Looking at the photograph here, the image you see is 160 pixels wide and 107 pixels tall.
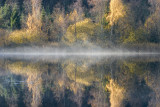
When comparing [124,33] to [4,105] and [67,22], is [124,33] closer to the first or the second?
[67,22]

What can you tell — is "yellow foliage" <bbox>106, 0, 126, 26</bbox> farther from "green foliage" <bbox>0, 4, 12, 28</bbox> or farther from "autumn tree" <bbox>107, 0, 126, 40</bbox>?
"green foliage" <bbox>0, 4, 12, 28</bbox>

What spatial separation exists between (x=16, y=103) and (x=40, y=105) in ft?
2.05

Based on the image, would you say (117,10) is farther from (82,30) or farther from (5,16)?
(5,16)

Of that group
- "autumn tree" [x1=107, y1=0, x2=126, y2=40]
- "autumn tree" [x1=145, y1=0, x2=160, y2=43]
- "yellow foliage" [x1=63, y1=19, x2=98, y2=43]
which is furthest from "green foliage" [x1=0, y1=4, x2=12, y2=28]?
"autumn tree" [x1=145, y1=0, x2=160, y2=43]

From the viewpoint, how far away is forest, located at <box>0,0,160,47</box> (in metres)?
36.8

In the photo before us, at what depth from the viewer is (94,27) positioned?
128 ft

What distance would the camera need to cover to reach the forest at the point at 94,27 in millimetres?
36781

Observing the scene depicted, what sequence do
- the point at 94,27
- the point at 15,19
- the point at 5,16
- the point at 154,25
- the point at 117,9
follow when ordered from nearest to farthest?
the point at 117,9 < the point at 154,25 < the point at 94,27 < the point at 15,19 < the point at 5,16

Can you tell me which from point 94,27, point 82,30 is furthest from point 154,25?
point 82,30

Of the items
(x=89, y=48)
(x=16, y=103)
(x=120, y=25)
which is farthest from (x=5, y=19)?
(x=16, y=103)

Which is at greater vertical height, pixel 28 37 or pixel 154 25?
pixel 154 25

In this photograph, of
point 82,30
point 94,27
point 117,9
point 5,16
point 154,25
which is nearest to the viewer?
point 117,9

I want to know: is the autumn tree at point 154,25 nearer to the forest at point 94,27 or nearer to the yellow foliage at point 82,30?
the forest at point 94,27

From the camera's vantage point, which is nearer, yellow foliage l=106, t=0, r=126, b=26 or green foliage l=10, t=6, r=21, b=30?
yellow foliage l=106, t=0, r=126, b=26
